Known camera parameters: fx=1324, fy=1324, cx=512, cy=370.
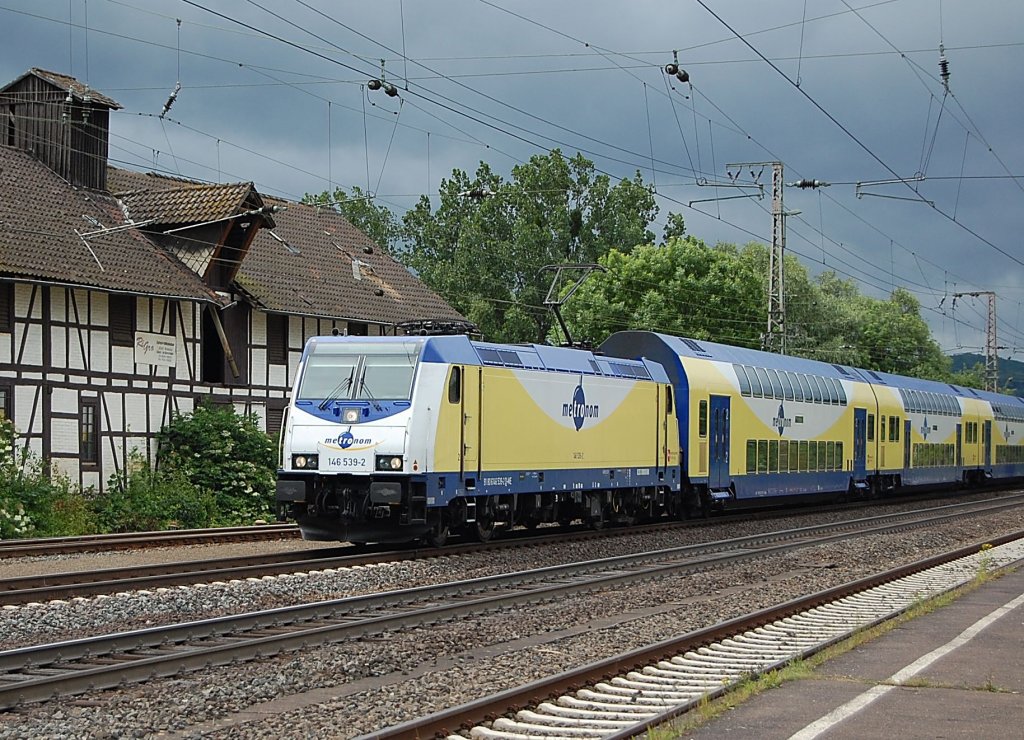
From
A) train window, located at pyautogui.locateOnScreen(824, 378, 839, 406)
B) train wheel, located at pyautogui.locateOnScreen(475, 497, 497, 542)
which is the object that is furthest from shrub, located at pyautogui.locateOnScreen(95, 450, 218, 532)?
train window, located at pyautogui.locateOnScreen(824, 378, 839, 406)

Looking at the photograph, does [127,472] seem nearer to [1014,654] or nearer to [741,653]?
[741,653]

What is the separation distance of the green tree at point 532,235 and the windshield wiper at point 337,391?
50.9 m

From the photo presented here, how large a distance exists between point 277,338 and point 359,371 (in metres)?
14.8

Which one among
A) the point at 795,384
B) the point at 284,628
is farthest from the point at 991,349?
the point at 284,628

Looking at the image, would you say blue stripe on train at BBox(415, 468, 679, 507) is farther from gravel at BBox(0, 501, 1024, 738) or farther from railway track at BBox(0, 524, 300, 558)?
railway track at BBox(0, 524, 300, 558)

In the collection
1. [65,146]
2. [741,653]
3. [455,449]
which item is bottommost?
[741,653]

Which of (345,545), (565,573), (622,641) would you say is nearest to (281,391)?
(345,545)

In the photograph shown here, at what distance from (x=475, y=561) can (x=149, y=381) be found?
13.6 meters

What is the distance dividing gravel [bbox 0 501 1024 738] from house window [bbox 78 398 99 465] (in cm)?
902

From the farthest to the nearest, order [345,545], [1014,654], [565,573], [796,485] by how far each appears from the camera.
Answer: [796,485]
[345,545]
[565,573]
[1014,654]

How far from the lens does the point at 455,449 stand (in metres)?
19.6

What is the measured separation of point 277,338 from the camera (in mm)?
33812

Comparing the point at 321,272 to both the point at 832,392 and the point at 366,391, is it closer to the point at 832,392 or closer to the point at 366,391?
the point at 832,392

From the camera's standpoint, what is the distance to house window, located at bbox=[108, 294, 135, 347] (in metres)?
29.0
